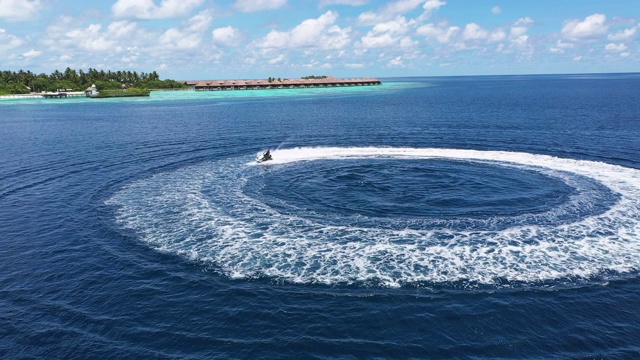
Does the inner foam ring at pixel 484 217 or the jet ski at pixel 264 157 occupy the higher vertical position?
the jet ski at pixel 264 157

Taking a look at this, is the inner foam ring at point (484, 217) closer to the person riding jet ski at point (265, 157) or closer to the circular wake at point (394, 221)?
the circular wake at point (394, 221)

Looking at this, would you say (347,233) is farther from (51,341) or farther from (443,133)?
(443,133)

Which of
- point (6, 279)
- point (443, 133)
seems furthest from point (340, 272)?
point (443, 133)

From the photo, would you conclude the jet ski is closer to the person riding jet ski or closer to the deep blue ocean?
the person riding jet ski

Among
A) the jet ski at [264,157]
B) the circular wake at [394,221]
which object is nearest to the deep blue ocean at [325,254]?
the circular wake at [394,221]

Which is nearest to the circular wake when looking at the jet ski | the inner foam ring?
the inner foam ring

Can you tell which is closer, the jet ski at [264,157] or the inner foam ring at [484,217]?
the inner foam ring at [484,217]

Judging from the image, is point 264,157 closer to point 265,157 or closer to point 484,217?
point 265,157
